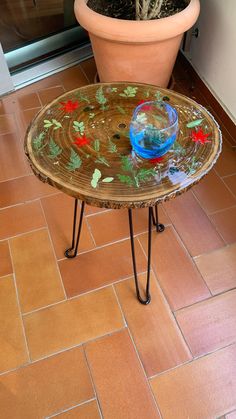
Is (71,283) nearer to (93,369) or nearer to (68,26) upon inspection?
(93,369)

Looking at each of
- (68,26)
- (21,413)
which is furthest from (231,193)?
(68,26)

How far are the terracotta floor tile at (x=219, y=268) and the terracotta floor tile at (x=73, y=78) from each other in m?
1.26

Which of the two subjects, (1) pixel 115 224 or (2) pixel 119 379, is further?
(1) pixel 115 224

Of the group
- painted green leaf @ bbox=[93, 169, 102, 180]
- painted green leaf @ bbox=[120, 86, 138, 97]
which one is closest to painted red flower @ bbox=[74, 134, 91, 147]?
painted green leaf @ bbox=[93, 169, 102, 180]

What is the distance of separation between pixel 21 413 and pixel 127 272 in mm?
545

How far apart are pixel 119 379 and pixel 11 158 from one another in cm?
109

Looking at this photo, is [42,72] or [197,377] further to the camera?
[42,72]

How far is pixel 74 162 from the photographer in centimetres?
85

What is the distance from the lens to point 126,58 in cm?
155

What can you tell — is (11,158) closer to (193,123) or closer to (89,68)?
(89,68)

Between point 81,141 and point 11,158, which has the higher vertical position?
point 81,141

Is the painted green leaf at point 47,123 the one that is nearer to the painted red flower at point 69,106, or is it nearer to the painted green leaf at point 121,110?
the painted red flower at point 69,106

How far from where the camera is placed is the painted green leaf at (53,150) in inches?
33.9

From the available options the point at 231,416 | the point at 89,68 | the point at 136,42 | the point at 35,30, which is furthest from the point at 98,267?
the point at 35,30
